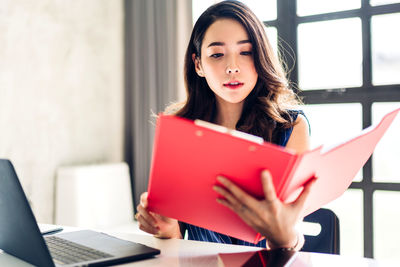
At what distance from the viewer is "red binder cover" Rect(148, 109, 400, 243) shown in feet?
1.98

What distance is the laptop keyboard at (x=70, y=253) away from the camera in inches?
29.3

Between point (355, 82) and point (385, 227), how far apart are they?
3.06ft

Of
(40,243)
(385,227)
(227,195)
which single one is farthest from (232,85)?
(385,227)

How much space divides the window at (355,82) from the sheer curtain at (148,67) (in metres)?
0.68

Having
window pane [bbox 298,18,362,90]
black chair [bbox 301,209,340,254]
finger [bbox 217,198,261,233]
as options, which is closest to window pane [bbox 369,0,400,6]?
window pane [bbox 298,18,362,90]

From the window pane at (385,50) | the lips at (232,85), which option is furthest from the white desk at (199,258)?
the window pane at (385,50)

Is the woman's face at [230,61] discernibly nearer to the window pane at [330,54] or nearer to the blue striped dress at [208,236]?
the blue striped dress at [208,236]

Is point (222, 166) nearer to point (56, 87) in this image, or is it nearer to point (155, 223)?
point (155, 223)

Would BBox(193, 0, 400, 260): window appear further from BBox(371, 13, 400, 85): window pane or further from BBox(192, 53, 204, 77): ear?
BBox(192, 53, 204, 77): ear

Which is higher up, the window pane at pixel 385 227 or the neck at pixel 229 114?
the neck at pixel 229 114

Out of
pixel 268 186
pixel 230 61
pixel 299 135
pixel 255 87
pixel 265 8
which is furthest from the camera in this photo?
pixel 265 8

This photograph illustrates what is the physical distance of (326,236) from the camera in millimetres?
1081

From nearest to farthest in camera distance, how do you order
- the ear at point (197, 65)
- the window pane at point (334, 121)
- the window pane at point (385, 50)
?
the ear at point (197, 65) → the window pane at point (385, 50) → the window pane at point (334, 121)

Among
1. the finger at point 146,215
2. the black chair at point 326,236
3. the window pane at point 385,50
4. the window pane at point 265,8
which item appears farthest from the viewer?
the window pane at point 265,8
